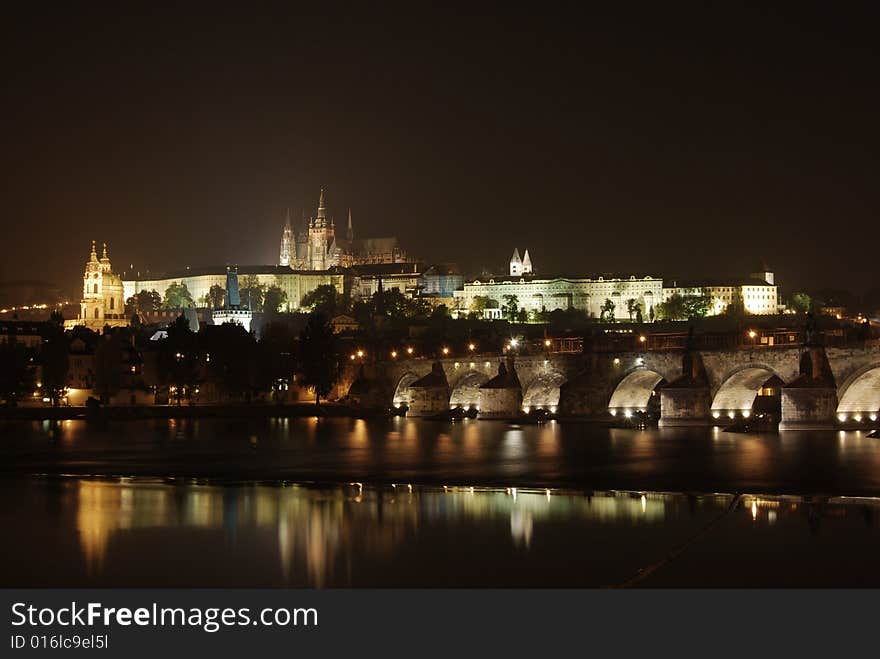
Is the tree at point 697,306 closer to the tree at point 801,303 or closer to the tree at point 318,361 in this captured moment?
the tree at point 801,303

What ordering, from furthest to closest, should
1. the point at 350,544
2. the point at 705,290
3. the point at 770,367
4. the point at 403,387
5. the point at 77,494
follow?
the point at 705,290 < the point at 403,387 < the point at 770,367 < the point at 77,494 < the point at 350,544

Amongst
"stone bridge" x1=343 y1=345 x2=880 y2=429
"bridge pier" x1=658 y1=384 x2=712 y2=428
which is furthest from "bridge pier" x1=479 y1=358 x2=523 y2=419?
"bridge pier" x1=658 y1=384 x2=712 y2=428

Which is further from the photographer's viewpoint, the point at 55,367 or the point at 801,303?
the point at 801,303

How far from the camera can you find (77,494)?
33750 millimetres

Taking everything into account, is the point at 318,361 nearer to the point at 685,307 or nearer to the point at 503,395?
the point at 503,395

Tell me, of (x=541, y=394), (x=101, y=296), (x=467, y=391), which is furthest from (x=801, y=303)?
(x=541, y=394)

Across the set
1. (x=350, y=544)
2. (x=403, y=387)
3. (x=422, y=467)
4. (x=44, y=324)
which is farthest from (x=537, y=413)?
(x=44, y=324)

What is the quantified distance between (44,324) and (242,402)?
45605 millimetres

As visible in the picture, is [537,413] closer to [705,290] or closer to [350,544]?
[350,544]

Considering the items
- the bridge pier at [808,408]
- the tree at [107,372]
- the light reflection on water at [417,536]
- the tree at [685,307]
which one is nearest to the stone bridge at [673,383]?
the bridge pier at [808,408]

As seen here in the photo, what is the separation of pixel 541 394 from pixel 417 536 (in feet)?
159

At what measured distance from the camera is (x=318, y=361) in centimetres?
8825

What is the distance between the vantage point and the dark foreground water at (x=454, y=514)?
21922 millimetres

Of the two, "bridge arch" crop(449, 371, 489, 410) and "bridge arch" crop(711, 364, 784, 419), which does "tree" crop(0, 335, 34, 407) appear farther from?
"bridge arch" crop(711, 364, 784, 419)
